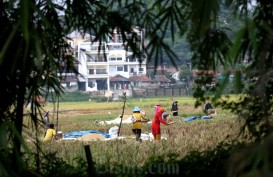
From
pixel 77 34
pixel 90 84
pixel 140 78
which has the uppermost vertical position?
pixel 77 34

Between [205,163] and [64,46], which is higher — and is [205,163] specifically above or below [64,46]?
below

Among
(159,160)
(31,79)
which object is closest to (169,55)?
(31,79)

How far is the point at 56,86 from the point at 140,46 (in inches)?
24.5

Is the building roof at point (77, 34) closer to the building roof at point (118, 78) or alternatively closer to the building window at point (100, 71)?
the building window at point (100, 71)

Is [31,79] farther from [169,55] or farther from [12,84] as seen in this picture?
[169,55]

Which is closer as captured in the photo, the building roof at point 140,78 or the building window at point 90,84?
the building roof at point 140,78

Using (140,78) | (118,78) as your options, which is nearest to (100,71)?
(118,78)

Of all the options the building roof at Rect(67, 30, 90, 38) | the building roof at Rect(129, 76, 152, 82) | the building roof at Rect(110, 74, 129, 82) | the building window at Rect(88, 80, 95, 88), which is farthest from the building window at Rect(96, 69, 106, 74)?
the building roof at Rect(67, 30, 90, 38)

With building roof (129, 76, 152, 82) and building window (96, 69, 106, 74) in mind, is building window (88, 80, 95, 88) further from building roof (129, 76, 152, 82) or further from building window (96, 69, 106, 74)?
building roof (129, 76, 152, 82)

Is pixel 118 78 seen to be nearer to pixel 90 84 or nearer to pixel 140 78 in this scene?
pixel 140 78

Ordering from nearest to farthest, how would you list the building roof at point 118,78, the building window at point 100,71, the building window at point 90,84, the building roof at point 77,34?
the building roof at point 77,34, the building window at point 100,71, the building roof at point 118,78, the building window at point 90,84

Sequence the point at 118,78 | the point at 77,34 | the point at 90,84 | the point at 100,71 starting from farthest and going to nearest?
the point at 90,84
the point at 118,78
the point at 100,71
the point at 77,34

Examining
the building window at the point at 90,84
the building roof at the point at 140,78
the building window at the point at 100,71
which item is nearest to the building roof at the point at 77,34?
the building window at the point at 100,71

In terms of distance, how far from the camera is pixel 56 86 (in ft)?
12.9
